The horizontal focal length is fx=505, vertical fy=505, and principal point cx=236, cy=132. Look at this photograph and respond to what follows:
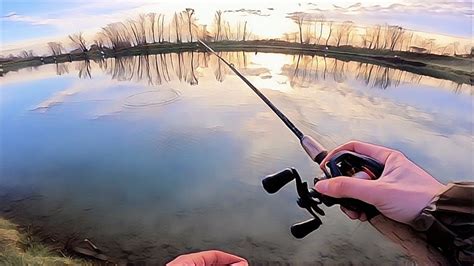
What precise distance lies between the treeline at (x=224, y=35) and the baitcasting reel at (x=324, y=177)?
0.76ft

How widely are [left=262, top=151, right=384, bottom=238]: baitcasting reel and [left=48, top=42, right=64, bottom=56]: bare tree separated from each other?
0.41m

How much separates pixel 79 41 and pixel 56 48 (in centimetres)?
4

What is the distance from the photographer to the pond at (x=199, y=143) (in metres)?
0.75

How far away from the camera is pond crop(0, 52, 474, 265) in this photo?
75 centimetres

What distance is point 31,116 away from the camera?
0.83 m

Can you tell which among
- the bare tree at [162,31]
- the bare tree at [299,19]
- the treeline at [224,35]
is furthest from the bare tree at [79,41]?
the bare tree at [299,19]

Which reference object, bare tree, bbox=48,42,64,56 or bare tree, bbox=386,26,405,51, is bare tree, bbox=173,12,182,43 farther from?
bare tree, bbox=386,26,405,51

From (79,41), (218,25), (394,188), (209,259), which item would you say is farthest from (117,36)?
(394,188)

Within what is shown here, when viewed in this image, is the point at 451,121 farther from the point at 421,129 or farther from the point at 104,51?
the point at 104,51

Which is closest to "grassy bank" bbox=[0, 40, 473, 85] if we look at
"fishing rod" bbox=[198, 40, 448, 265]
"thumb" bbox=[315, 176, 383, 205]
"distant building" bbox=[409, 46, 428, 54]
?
"distant building" bbox=[409, 46, 428, 54]

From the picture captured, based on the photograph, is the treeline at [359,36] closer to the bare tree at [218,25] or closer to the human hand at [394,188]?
the bare tree at [218,25]

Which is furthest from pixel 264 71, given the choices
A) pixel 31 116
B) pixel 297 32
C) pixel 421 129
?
pixel 31 116

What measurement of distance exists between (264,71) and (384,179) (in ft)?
0.94

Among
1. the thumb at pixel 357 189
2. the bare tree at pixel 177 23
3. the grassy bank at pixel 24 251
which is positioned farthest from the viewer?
the bare tree at pixel 177 23
